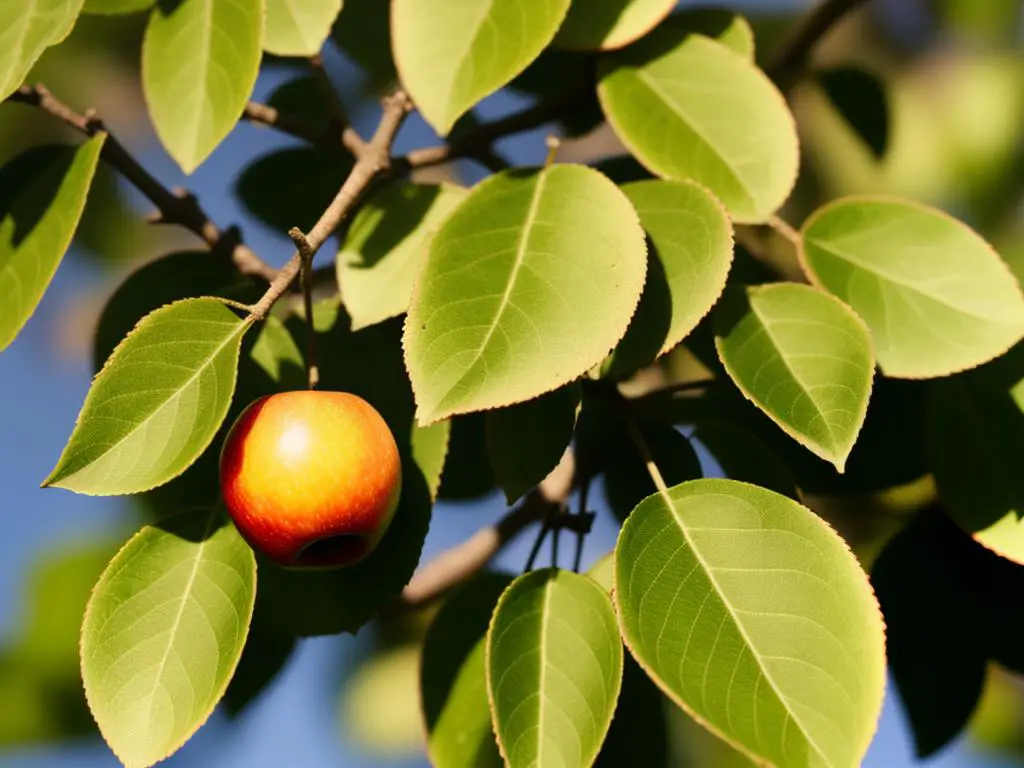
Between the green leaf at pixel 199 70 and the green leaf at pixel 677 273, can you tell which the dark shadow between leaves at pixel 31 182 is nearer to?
the green leaf at pixel 199 70

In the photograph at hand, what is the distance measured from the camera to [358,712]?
2.29 metres

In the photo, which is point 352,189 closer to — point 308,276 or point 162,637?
point 308,276

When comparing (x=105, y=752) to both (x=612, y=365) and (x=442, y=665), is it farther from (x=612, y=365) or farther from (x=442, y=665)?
(x=612, y=365)

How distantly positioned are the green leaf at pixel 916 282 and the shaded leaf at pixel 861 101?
0.60 metres

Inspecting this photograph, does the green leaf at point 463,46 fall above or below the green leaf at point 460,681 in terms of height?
above

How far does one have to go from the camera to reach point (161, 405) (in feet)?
2.77

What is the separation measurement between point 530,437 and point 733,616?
0.22 metres

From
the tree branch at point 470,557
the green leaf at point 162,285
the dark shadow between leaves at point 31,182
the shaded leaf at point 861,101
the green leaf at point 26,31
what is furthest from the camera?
the shaded leaf at point 861,101

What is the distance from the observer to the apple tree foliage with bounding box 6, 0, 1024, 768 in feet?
2.72

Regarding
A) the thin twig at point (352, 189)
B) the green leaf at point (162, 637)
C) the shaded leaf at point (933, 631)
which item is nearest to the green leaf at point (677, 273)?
the thin twig at point (352, 189)

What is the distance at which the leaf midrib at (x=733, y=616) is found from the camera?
2.58 feet

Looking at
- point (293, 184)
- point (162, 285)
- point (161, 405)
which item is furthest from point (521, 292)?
point (293, 184)

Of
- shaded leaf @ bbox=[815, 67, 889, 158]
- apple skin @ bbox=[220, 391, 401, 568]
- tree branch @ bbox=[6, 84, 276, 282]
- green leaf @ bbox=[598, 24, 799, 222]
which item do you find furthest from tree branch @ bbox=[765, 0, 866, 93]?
apple skin @ bbox=[220, 391, 401, 568]

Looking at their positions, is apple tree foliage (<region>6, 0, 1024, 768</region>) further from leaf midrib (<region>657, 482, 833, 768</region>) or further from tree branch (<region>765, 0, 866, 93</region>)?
tree branch (<region>765, 0, 866, 93</region>)
